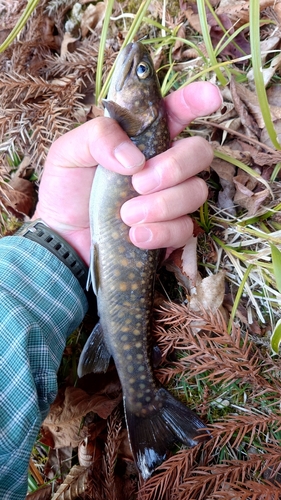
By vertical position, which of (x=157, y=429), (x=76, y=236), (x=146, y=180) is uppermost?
(x=146, y=180)

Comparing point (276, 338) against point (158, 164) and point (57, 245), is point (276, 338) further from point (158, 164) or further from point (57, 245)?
point (57, 245)

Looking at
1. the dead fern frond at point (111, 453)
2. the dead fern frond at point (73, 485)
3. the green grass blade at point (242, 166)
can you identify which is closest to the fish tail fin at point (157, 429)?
the dead fern frond at point (111, 453)

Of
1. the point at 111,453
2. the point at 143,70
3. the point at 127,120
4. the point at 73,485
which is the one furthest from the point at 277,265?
the point at 73,485

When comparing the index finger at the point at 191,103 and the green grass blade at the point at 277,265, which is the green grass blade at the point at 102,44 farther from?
the green grass blade at the point at 277,265

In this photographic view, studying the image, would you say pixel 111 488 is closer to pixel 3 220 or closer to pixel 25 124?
pixel 3 220

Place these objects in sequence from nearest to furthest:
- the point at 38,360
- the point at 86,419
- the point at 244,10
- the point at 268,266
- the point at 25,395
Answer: the point at 25,395
the point at 38,360
the point at 268,266
the point at 244,10
the point at 86,419

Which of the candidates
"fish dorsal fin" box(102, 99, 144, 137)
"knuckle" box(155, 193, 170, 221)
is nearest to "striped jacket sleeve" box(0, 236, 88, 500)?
"knuckle" box(155, 193, 170, 221)

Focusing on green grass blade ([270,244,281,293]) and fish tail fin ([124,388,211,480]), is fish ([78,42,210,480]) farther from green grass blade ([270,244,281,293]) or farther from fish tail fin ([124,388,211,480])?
green grass blade ([270,244,281,293])

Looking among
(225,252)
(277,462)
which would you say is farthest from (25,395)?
(225,252)
